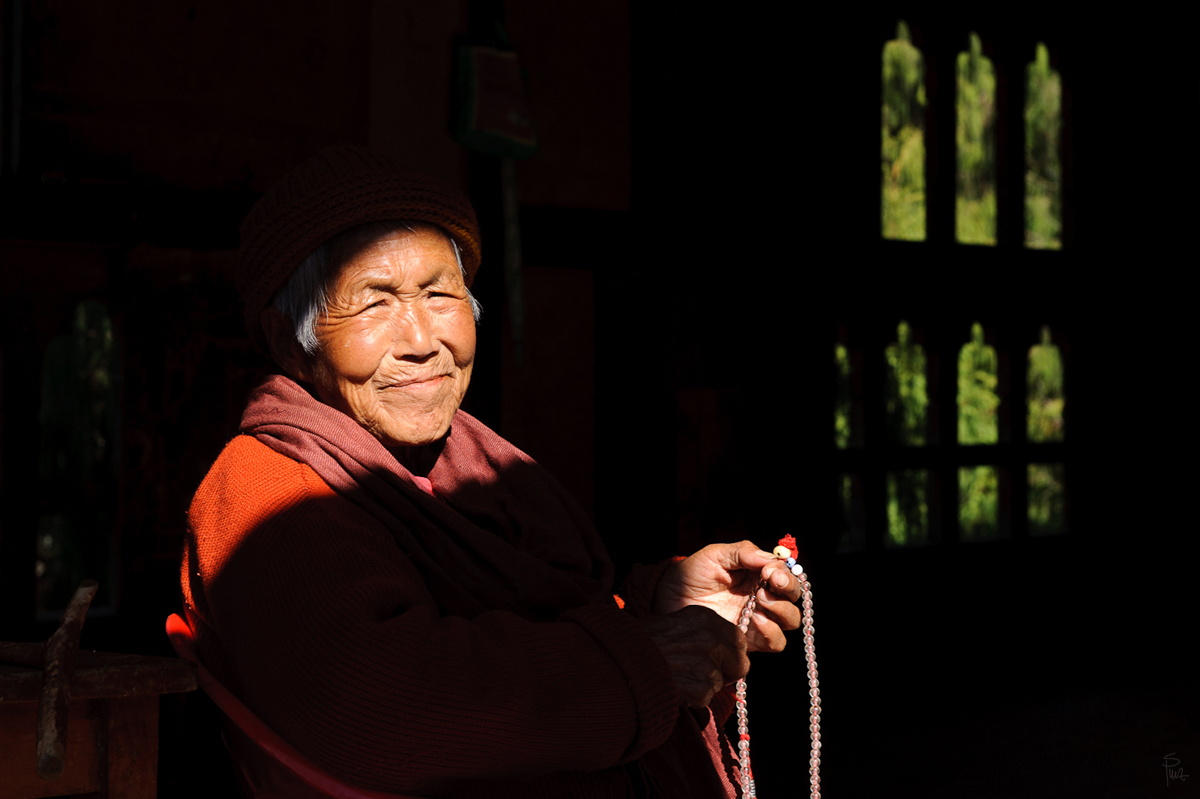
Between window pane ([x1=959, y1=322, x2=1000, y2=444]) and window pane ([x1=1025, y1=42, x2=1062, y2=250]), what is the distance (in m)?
0.53

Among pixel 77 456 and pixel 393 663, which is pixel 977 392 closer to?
pixel 77 456

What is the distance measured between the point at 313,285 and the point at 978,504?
3.47m

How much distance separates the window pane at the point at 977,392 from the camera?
4289 mm

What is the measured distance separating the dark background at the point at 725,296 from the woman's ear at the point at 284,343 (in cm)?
134

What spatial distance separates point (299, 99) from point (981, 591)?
334cm

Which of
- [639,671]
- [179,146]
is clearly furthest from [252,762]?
[179,146]

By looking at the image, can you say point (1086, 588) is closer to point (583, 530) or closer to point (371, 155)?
point (583, 530)

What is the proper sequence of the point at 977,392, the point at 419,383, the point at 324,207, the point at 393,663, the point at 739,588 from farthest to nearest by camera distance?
the point at 977,392 < the point at 739,588 < the point at 419,383 < the point at 324,207 < the point at 393,663

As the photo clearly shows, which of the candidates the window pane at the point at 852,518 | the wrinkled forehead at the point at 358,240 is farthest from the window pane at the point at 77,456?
the window pane at the point at 852,518

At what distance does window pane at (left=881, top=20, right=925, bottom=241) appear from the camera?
13.3 feet

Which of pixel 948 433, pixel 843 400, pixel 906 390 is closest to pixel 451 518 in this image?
pixel 843 400

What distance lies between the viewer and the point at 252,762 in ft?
5.18

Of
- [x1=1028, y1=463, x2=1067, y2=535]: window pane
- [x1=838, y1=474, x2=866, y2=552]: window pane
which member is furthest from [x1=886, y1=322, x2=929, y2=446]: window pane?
[x1=1028, y1=463, x2=1067, y2=535]: window pane

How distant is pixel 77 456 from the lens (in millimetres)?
2963
